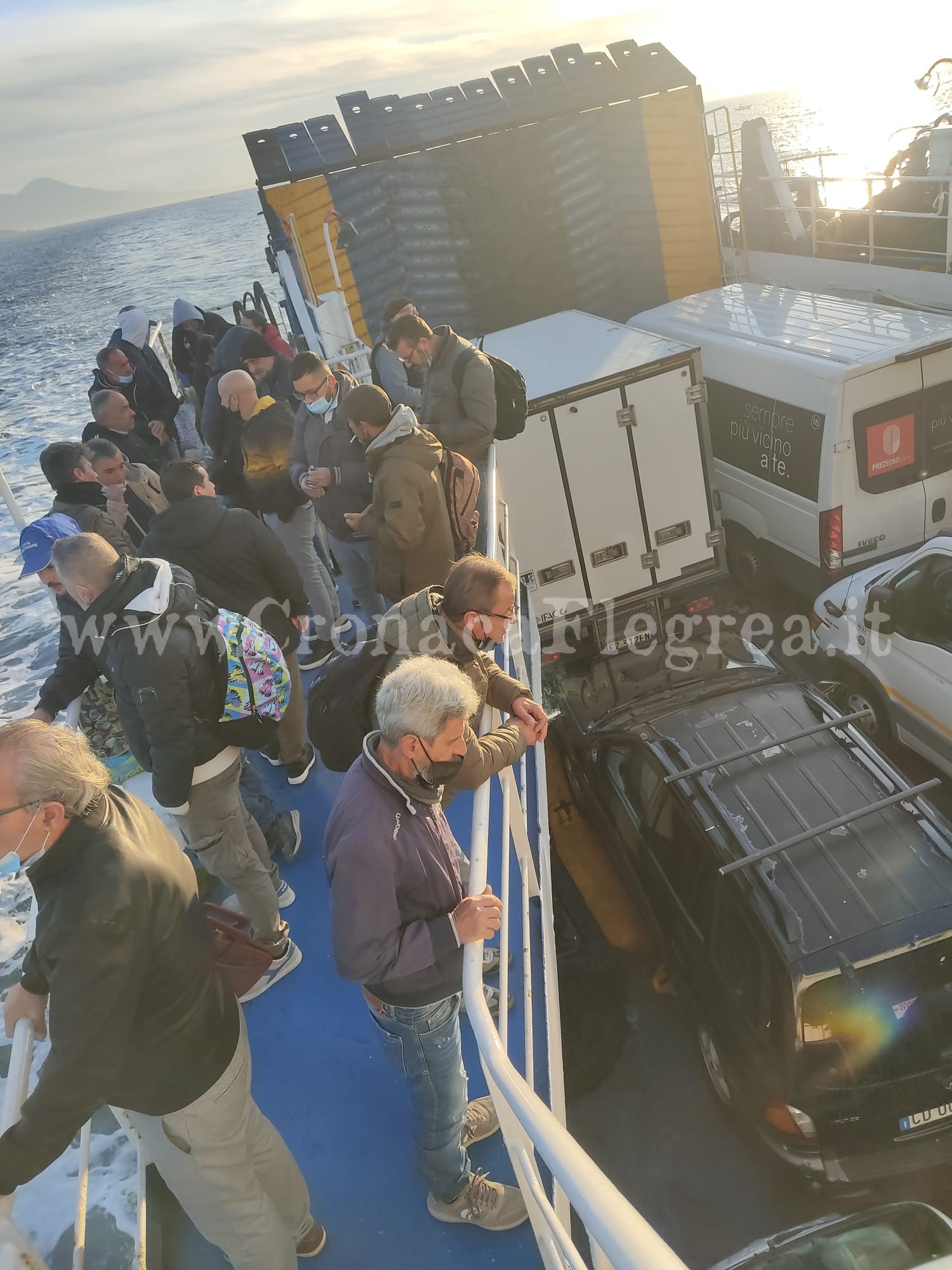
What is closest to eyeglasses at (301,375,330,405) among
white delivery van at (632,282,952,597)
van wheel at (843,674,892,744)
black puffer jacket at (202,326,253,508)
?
black puffer jacket at (202,326,253,508)

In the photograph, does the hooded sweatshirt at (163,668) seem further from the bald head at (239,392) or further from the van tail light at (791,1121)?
the van tail light at (791,1121)

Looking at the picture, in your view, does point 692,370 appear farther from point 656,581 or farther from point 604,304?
point 604,304

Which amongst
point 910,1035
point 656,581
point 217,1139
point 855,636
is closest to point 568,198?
point 656,581

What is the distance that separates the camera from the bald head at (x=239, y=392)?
5266mm

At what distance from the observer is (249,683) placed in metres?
3.32

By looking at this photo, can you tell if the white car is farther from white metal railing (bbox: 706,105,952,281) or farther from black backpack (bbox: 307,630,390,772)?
white metal railing (bbox: 706,105,952,281)

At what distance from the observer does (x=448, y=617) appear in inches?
116

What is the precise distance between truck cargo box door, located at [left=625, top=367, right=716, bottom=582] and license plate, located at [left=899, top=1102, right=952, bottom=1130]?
15.0 feet

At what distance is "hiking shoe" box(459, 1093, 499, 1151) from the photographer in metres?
3.16

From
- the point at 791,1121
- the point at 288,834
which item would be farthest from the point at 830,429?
the point at 288,834

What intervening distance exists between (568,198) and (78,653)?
34.9 feet

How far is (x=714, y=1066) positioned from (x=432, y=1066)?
7.01 feet

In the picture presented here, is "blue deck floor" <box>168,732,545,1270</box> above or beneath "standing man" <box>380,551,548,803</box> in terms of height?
beneath

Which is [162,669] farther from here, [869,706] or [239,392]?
[869,706]
